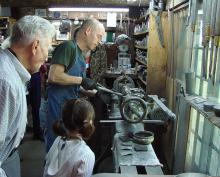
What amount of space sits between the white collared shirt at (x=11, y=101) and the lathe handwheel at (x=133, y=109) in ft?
4.84

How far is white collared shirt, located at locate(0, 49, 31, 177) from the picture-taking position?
134cm

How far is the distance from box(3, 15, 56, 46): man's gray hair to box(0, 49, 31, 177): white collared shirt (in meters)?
0.09

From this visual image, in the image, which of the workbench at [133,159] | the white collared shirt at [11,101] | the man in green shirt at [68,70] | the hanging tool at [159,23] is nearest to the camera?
the white collared shirt at [11,101]

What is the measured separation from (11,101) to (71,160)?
1.97ft

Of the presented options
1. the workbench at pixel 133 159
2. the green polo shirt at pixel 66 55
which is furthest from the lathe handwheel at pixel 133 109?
the green polo shirt at pixel 66 55

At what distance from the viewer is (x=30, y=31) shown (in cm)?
150

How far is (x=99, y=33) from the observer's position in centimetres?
282

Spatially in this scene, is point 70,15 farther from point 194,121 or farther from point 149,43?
point 194,121

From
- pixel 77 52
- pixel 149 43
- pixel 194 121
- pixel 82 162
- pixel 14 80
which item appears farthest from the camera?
pixel 149 43

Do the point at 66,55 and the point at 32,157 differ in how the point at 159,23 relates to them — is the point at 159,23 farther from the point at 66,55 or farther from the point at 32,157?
the point at 32,157

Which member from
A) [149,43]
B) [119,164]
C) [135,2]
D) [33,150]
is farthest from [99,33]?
[135,2]

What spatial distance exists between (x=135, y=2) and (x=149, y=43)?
2306 millimetres

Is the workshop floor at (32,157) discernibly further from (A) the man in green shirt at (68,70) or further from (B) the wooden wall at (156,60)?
(B) the wooden wall at (156,60)

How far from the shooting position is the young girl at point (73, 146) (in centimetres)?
178
